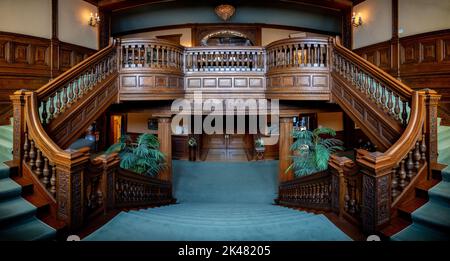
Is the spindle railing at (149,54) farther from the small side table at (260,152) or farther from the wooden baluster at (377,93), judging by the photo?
the small side table at (260,152)

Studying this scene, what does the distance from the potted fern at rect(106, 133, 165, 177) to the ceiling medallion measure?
5210 millimetres

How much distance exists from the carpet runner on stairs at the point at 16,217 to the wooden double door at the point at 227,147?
7.70 meters

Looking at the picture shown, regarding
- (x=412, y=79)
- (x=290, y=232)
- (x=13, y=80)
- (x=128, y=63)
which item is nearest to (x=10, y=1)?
(x=13, y=80)

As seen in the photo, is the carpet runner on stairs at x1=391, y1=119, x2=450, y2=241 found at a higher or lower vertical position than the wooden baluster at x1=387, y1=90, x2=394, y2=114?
lower

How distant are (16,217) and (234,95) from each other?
434 cm

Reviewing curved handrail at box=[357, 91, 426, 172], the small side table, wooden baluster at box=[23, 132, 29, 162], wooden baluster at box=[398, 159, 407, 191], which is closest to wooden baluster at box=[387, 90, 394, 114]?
curved handrail at box=[357, 91, 426, 172]

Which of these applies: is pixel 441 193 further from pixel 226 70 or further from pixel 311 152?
pixel 226 70

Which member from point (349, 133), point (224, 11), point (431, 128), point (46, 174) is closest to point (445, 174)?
point (431, 128)

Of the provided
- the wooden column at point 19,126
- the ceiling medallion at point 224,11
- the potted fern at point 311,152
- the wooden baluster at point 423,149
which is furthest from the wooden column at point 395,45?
the wooden column at point 19,126

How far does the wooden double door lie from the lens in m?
10.4

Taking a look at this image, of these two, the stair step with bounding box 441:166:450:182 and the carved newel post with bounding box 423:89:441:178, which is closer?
the stair step with bounding box 441:166:450:182

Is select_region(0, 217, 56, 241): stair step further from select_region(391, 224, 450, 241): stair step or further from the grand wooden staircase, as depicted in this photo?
select_region(391, 224, 450, 241): stair step

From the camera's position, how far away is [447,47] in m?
5.89

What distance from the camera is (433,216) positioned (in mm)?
2357
